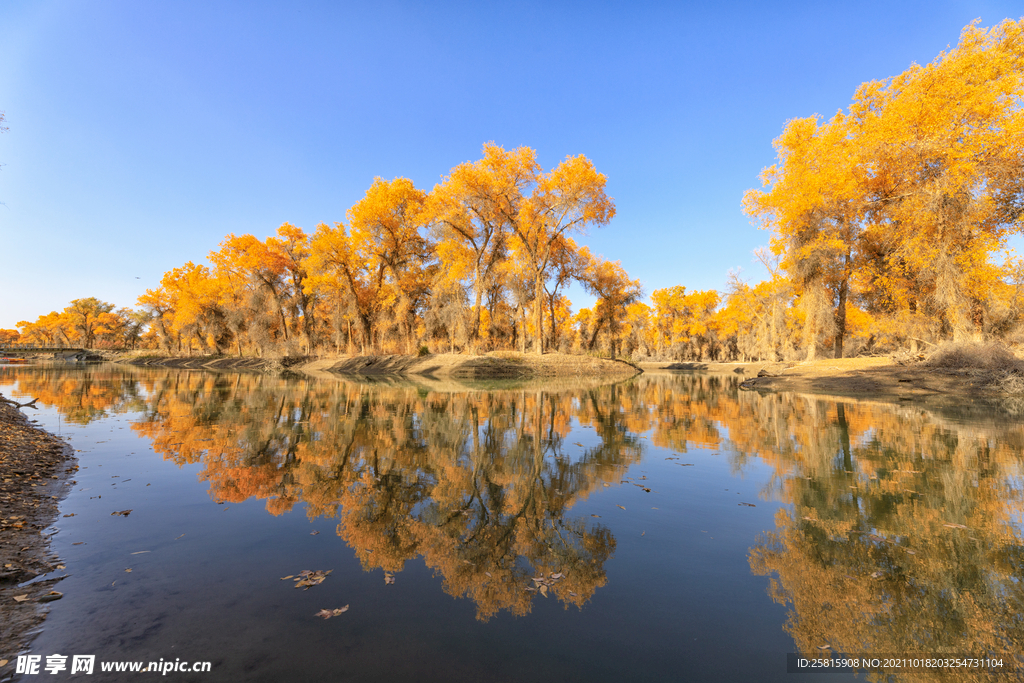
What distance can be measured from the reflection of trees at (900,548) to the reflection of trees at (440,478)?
5.38 ft

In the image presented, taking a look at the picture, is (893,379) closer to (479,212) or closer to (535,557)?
(535,557)

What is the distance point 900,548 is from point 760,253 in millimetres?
41628

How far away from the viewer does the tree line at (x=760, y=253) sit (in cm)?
1753

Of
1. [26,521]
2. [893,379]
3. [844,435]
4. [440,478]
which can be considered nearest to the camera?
[26,521]

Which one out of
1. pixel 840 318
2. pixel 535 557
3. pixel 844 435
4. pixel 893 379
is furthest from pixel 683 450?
pixel 840 318

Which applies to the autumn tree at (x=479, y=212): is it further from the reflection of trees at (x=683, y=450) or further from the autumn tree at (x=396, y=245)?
the reflection of trees at (x=683, y=450)

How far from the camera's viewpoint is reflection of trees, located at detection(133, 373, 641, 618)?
3725 mm

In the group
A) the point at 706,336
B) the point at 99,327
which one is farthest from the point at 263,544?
the point at 99,327

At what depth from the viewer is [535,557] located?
12.5ft

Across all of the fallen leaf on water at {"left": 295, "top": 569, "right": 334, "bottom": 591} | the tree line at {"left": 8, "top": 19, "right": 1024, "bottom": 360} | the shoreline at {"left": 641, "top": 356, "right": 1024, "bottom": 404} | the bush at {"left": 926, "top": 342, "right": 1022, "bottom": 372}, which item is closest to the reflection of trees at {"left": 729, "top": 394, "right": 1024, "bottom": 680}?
the fallen leaf on water at {"left": 295, "top": 569, "right": 334, "bottom": 591}

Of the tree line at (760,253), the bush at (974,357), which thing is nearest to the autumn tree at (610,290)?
the tree line at (760,253)

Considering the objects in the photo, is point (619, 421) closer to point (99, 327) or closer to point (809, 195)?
point (809, 195)

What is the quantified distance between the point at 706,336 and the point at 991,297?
59.4 meters

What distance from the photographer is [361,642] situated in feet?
8.46
